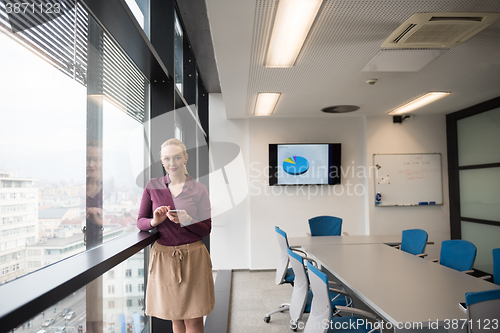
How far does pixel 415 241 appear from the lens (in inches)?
157

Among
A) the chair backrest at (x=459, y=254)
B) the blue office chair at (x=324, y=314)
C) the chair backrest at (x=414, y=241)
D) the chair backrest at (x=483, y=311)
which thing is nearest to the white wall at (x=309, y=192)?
the chair backrest at (x=414, y=241)

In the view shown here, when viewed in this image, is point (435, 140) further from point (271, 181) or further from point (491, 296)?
point (491, 296)

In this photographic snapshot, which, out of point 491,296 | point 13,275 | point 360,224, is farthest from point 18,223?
point 360,224

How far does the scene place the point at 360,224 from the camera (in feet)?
20.1

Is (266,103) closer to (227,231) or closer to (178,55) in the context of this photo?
(178,55)

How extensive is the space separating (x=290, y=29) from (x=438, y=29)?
1.23 metres

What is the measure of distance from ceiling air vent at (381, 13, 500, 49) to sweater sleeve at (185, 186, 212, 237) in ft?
6.91

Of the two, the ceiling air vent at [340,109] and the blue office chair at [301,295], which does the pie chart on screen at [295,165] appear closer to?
the ceiling air vent at [340,109]

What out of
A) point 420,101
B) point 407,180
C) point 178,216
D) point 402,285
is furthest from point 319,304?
point 407,180

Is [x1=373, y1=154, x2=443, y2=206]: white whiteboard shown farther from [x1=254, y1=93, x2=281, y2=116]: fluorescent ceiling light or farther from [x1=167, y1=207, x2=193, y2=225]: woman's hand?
[x1=167, y1=207, x2=193, y2=225]: woman's hand

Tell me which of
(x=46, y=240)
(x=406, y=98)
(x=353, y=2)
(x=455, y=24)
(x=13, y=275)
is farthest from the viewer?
(x=406, y=98)

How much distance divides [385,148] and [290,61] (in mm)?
3700

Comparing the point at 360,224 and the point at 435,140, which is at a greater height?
the point at 435,140

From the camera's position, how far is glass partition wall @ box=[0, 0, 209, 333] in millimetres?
1037
